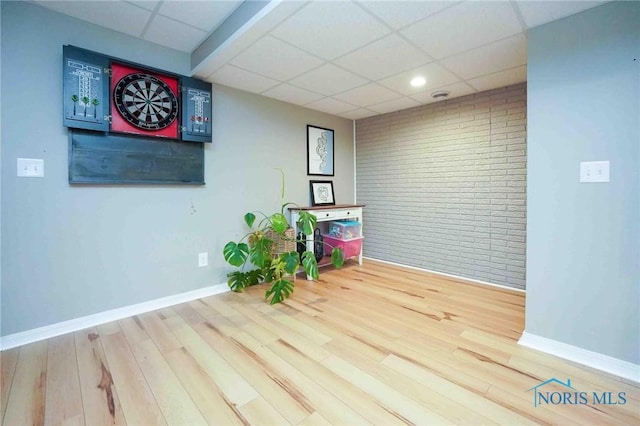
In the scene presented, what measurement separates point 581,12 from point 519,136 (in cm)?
132

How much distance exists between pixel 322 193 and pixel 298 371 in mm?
2508

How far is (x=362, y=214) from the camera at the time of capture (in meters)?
4.14

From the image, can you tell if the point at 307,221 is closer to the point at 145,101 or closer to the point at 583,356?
the point at 145,101

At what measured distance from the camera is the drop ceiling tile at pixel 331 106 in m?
3.36

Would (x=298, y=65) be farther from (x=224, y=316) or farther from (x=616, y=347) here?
(x=616, y=347)

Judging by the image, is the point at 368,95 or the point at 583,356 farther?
the point at 368,95

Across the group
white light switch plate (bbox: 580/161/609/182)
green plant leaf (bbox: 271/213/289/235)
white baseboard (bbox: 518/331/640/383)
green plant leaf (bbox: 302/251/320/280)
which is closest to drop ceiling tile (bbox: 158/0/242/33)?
green plant leaf (bbox: 271/213/289/235)

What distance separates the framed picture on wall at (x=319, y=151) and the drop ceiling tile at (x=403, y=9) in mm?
1972

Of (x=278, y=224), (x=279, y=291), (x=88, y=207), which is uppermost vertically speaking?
(x=88, y=207)

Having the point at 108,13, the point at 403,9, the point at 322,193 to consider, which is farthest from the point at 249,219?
the point at 403,9

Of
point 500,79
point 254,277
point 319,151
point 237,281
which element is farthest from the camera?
point 319,151

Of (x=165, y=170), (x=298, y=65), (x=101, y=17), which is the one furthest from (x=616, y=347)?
(x=101, y=17)

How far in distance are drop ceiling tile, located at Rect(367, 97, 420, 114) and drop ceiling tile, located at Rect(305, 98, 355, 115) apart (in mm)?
312

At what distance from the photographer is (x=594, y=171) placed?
160cm
